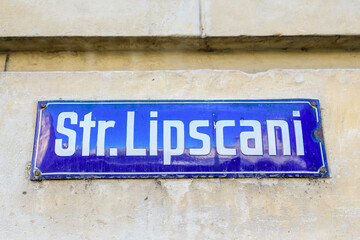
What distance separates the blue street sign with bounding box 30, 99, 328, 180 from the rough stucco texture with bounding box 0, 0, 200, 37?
37 cm

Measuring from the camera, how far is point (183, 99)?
2.16 meters

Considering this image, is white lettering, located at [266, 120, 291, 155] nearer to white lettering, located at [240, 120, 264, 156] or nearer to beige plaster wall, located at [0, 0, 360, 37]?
white lettering, located at [240, 120, 264, 156]

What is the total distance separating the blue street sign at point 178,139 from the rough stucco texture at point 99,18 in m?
0.37

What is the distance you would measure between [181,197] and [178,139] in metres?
0.25

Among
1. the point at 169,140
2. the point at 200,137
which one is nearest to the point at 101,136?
the point at 169,140

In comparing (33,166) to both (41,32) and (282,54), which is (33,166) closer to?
(41,32)

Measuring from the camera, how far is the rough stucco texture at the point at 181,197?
1.95m

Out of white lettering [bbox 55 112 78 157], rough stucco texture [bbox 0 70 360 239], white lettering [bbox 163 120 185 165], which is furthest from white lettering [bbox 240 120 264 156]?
white lettering [bbox 55 112 78 157]

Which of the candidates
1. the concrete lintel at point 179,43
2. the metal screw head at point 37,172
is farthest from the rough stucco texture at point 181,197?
the concrete lintel at point 179,43

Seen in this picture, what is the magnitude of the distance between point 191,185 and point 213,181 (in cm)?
10

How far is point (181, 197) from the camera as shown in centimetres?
201

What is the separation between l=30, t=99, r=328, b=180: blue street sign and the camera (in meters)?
2.03

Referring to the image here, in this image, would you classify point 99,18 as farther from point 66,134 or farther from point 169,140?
point 169,140

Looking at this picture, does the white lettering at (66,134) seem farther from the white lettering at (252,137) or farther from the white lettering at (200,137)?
the white lettering at (252,137)
